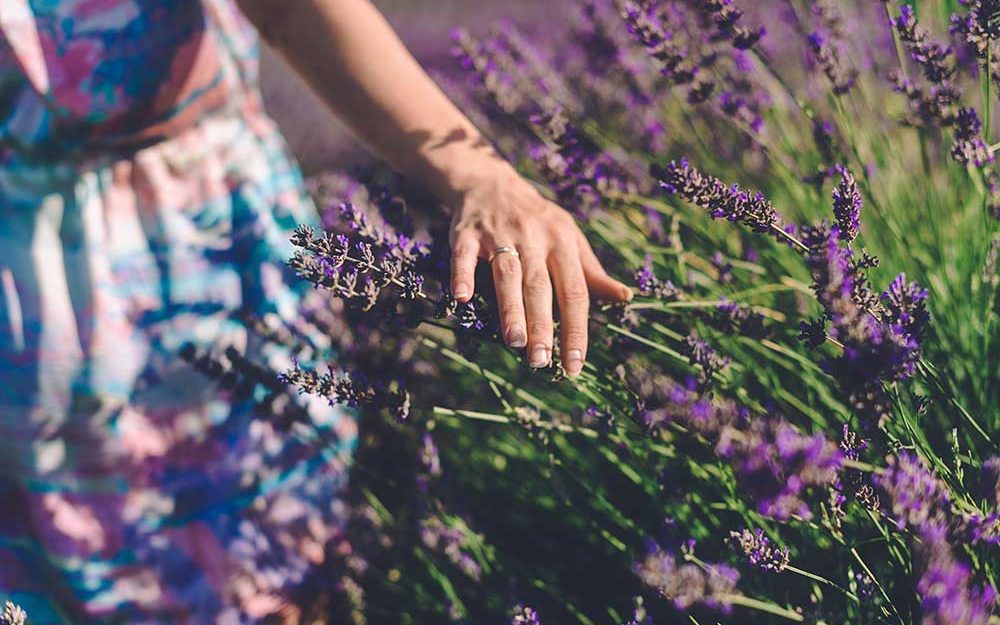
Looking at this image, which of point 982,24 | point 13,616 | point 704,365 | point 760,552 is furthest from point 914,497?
point 13,616

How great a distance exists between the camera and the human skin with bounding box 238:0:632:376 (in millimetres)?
981

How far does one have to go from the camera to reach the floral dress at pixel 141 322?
4.51 feet

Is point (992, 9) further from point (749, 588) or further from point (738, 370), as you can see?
point (749, 588)

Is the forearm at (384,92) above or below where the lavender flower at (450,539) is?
above

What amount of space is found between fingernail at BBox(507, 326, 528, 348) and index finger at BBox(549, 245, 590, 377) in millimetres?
66

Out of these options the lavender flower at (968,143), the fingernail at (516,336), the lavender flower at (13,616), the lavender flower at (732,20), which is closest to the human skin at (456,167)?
the fingernail at (516,336)

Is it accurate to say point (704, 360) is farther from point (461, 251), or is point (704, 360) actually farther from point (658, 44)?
point (658, 44)

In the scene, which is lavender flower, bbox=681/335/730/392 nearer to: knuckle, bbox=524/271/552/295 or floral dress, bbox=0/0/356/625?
knuckle, bbox=524/271/552/295

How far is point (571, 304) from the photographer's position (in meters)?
1.00

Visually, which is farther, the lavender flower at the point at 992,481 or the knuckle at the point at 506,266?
the knuckle at the point at 506,266

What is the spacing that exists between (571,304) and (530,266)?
0.23ft

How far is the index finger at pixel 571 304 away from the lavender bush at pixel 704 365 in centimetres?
8

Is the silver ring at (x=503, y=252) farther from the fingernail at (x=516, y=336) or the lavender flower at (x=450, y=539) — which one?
the lavender flower at (x=450, y=539)

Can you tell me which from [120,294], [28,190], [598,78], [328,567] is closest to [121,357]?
[120,294]
